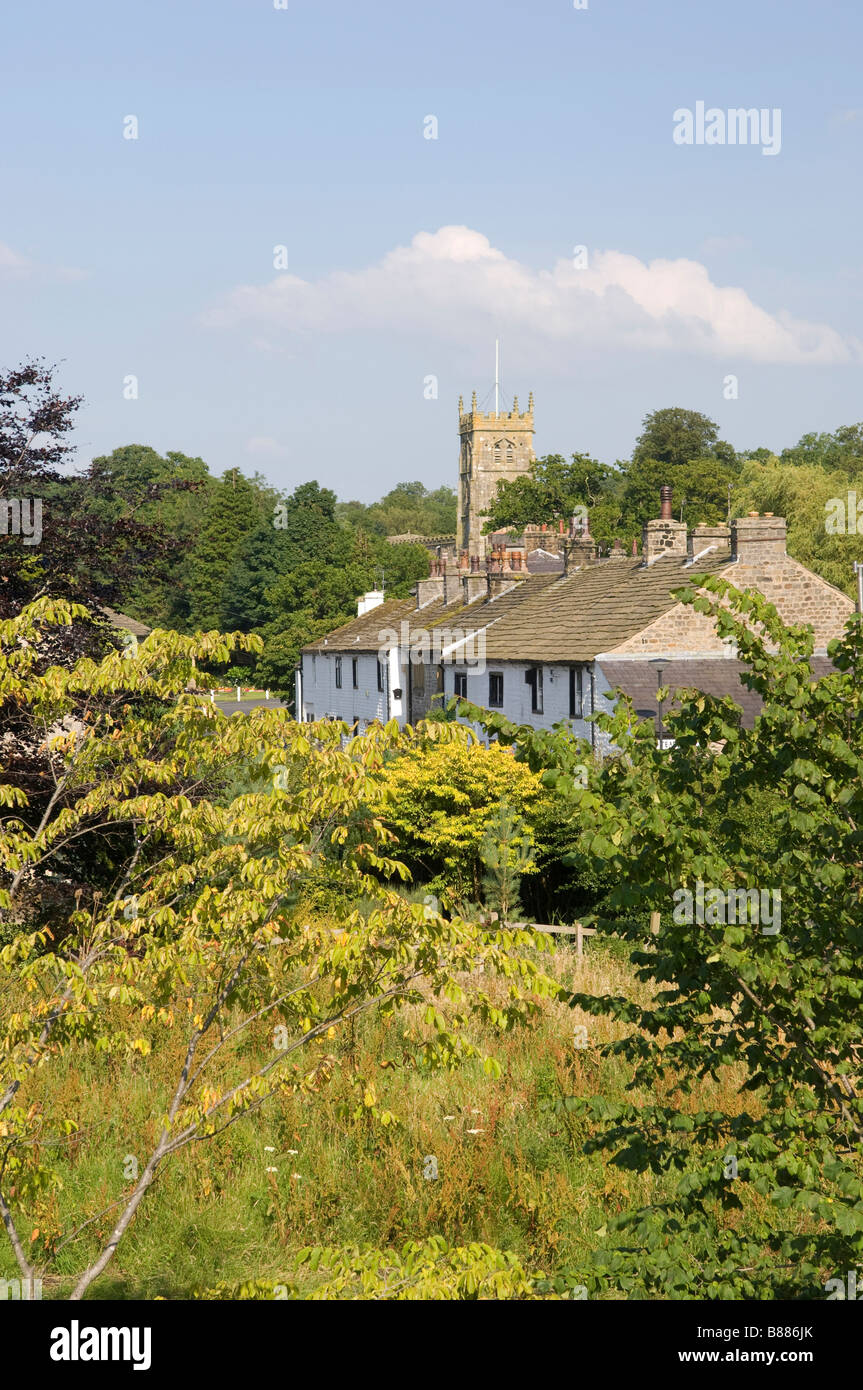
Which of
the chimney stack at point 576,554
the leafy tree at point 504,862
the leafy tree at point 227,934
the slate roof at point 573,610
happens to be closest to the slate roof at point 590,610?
the slate roof at point 573,610

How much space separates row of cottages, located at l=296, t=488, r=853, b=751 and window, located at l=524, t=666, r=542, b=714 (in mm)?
48

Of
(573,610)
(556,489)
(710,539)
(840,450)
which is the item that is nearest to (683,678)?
(710,539)

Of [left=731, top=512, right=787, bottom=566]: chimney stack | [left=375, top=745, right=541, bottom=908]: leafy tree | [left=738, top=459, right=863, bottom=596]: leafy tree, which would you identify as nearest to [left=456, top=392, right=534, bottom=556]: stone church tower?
[left=738, top=459, right=863, bottom=596]: leafy tree

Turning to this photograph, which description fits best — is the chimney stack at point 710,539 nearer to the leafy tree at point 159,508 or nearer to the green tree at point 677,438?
the leafy tree at point 159,508

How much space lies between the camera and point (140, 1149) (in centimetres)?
1156

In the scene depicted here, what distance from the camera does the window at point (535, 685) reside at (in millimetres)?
36344

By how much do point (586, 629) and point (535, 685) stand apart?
238 centimetres

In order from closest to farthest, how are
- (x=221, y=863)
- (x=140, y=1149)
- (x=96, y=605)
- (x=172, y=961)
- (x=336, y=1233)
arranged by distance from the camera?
1. (x=172, y=961)
2. (x=221, y=863)
3. (x=336, y=1233)
4. (x=140, y=1149)
5. (x=96, y=605)

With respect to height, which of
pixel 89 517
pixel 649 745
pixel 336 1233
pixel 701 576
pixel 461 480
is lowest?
pixel 336 1233

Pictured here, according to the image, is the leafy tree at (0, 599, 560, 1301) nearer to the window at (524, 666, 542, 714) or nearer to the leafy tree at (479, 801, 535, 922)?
the leafy tree at (479, 801, 535, 922)

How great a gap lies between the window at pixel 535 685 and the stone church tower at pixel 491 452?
291 feet

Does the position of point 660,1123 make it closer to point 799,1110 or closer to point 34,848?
point 799,1110
